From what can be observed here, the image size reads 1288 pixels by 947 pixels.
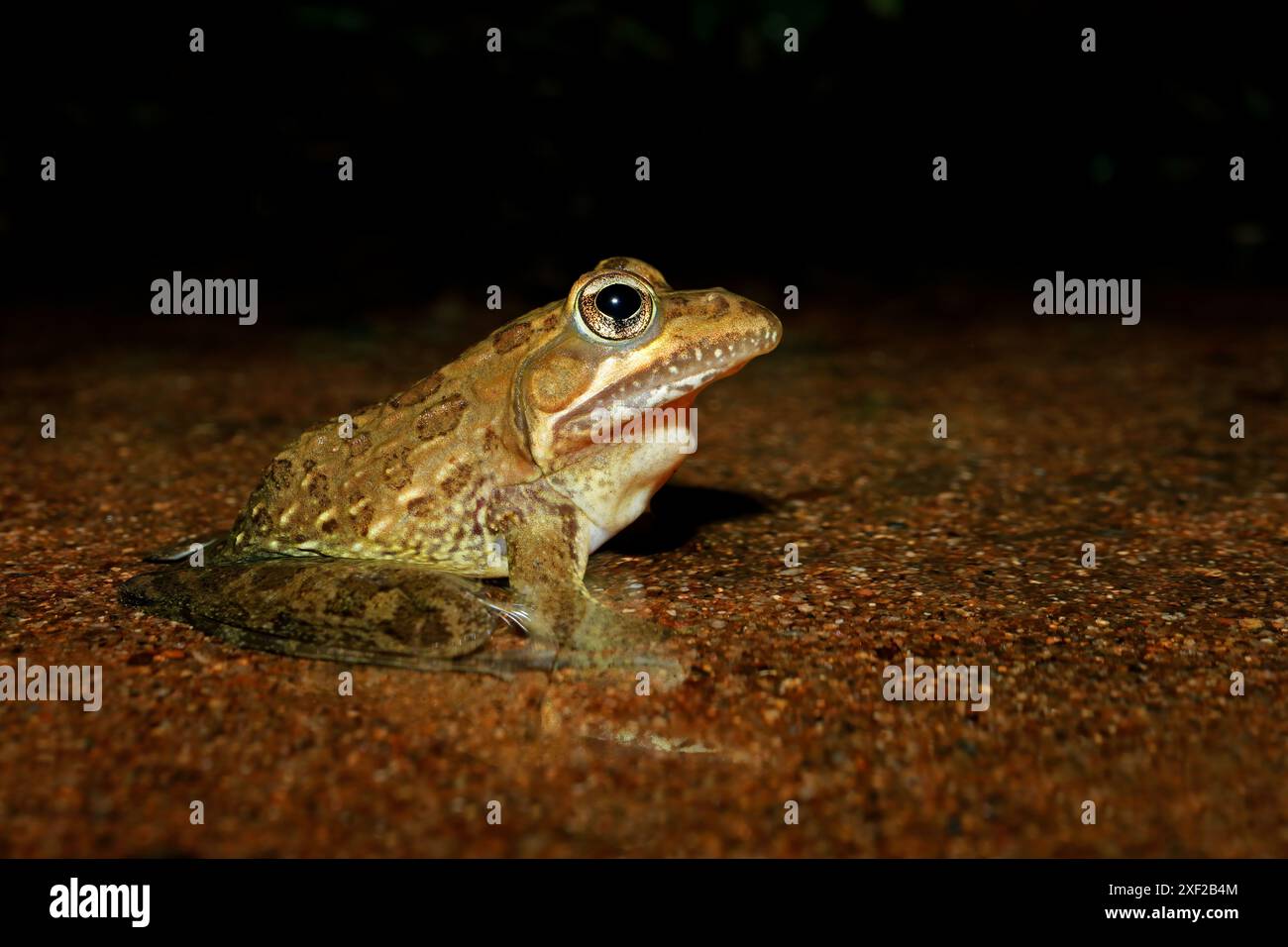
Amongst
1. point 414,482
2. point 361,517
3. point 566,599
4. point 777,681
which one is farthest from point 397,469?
point 777,681

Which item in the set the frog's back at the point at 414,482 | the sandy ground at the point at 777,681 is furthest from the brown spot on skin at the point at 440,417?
the sandy ground at the point at 777,681

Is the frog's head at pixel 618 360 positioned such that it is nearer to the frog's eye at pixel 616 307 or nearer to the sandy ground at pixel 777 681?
the frog's eye at pixel 616 307

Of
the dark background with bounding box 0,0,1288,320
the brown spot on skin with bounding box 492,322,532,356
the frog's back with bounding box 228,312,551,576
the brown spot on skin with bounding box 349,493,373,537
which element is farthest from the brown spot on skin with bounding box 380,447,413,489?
the dark background with bounding box 0,0,1288,320

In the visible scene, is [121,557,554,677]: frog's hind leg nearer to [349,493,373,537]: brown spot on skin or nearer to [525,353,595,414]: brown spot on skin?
[349,493,373,537]: brown spot on skin

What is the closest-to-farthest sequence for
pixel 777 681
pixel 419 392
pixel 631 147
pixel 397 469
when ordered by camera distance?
pixel 777 681
pixel 397 469
pixel 419 392
pixel 631 147

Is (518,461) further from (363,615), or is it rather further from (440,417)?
(363,615)

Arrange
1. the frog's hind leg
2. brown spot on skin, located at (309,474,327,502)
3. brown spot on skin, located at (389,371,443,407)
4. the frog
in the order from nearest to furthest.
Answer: the frog's hind leg, the frog, brown spot on skin, located at (309,474,327,502), brown spot on skin, located at (389,371,443,407)
